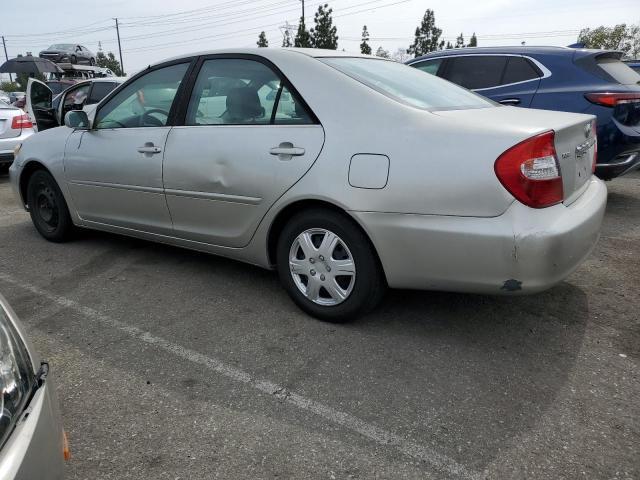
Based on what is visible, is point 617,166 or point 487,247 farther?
point 617,166

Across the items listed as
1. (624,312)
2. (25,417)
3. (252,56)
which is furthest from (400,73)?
(25,417)

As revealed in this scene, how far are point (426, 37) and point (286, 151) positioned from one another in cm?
4808

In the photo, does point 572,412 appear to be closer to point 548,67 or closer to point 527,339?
point 527,339

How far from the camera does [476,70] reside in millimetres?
6148

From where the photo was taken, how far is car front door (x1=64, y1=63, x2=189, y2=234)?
372 centimetres

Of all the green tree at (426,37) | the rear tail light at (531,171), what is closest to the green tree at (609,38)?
the green tree at (426,37)

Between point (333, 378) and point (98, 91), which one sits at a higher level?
point (98, 91)

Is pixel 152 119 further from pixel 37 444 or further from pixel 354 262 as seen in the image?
pixel 37 444

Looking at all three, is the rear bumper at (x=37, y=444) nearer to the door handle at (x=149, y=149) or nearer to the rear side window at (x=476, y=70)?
the door handle at (x=149, y=149)

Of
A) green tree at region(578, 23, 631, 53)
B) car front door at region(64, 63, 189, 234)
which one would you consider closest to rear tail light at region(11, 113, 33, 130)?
car front door at region(64, 63, 189, 234)

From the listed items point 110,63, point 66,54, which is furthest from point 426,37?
point 110,63

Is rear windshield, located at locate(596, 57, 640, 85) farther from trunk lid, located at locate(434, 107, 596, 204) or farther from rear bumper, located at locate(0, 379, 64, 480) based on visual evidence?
rear bumper, located at locate(0, 379, 64, 480)

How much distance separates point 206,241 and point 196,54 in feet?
4.29

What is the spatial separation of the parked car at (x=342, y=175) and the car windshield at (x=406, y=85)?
0.06ft
